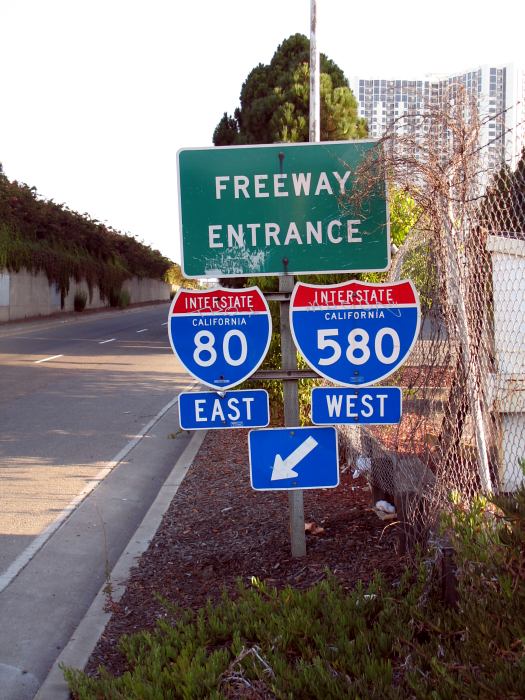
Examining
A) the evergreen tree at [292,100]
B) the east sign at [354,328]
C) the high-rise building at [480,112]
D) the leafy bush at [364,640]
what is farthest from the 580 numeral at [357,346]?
the evergreen tree at [292,100]

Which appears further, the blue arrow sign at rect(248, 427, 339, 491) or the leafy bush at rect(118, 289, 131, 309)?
the leafy bush at rect(118, 289, 131, 309)

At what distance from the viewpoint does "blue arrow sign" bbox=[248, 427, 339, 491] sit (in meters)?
4.61

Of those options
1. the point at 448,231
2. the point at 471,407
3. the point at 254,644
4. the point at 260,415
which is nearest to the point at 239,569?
the point at 260,415

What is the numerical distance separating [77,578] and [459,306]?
9.76 feet

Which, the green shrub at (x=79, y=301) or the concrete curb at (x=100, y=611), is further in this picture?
the green shrub at (x=79, y=301)

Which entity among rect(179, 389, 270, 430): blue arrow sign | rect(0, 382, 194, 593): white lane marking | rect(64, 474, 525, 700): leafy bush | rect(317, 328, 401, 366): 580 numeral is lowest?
rect(0, 382, 194, 593): white lane marking

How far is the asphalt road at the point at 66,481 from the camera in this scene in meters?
4.64

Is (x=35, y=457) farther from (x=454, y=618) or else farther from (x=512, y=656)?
(x=512, y=656)

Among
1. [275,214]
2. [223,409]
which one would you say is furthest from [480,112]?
[223,409]

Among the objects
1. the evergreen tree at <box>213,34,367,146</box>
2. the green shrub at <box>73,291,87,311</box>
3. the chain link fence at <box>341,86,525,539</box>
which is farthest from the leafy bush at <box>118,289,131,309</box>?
the chain link fence at <box>341,86,525,539</box>

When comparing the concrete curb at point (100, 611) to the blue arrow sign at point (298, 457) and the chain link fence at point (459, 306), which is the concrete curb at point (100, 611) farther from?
the chain link fence at point (459, 306)

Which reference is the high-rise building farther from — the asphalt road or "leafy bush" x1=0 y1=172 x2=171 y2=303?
"leafy bush" x1=0 y1=172 x2=171 y2=303

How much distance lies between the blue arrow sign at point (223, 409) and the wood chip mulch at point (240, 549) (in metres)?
0.84

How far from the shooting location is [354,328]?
4.45m
